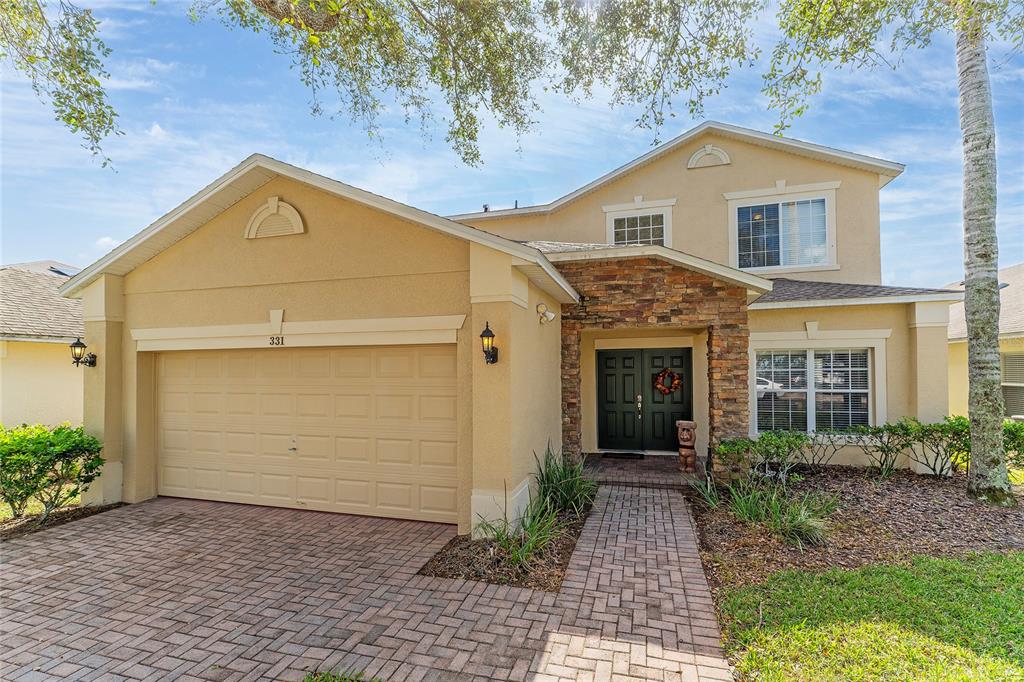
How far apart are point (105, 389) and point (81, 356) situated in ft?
2.08

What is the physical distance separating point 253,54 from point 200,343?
16.9ft

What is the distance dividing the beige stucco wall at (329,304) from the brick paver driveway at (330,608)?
1392 mm

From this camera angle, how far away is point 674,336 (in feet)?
33.8

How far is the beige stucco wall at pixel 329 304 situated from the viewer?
5.79 meters

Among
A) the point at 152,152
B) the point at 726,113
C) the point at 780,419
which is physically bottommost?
the point at 780,419

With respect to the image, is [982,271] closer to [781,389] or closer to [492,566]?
[781,389]

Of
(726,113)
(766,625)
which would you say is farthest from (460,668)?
(726,113)

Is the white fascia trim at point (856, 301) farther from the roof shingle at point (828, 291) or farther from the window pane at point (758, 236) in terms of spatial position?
the window pane at point (758, 236)

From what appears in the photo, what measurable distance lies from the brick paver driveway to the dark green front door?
4188 mm

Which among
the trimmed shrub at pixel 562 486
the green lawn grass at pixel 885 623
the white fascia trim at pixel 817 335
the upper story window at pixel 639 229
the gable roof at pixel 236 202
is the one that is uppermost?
the upper story window at pixel 639 229

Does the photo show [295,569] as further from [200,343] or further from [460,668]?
[200,343]

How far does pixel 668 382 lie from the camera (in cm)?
1028

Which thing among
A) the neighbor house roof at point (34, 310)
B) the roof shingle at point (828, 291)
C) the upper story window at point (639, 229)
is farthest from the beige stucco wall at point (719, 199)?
the neighbor house roof at point (34, 310)

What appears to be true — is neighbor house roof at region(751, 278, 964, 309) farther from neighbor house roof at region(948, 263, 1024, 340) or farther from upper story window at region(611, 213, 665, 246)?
neighbor house roof at region(948, 263, 1024, 340)
